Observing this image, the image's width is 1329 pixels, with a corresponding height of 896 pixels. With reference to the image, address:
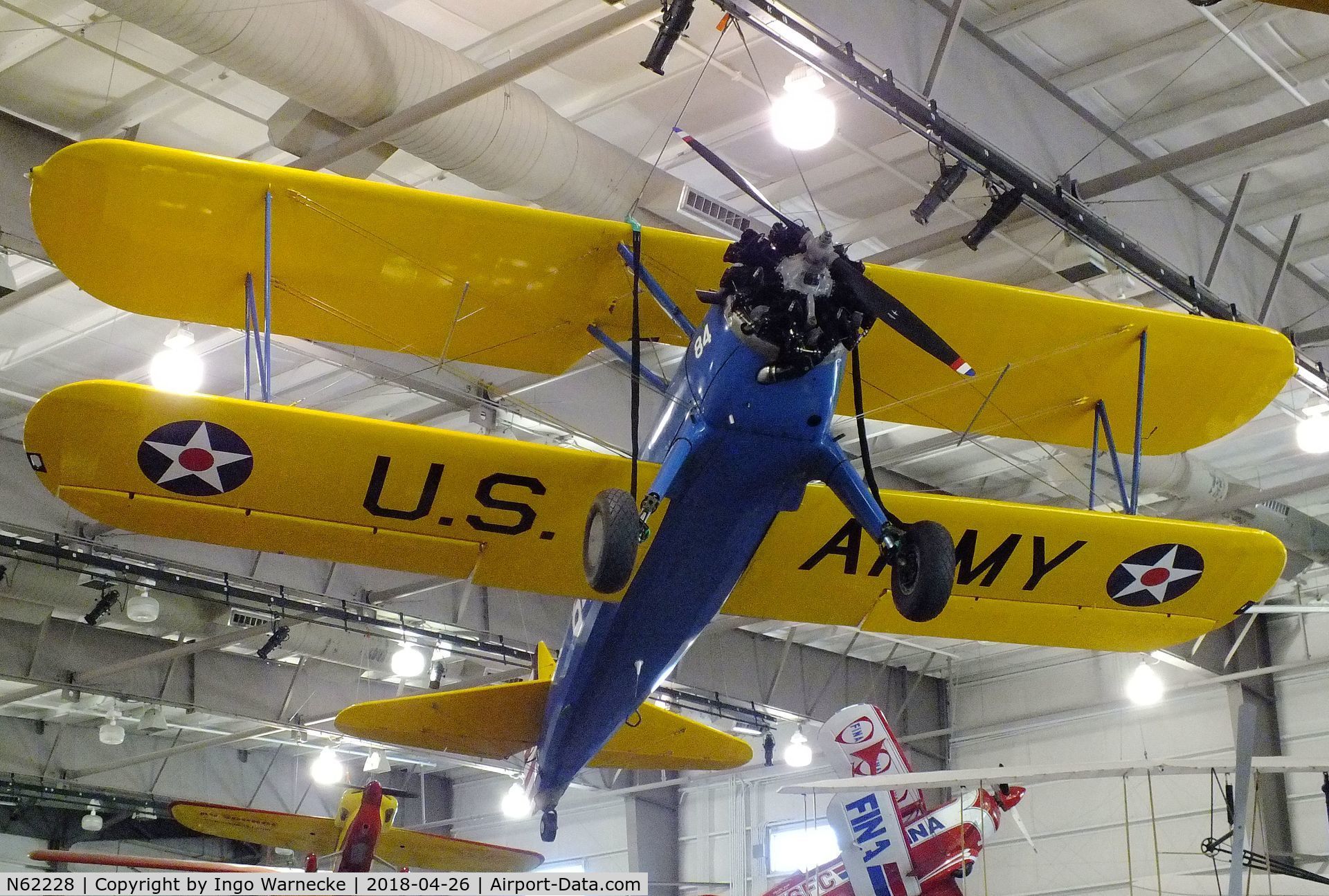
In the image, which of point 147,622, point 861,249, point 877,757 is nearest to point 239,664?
point 147,622

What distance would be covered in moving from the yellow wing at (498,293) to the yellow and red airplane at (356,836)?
24.1 feet

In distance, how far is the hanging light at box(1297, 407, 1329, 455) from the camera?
947cm

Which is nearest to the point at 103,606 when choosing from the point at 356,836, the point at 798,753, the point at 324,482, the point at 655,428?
the point at 356,836

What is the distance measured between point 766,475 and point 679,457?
375 millimetres

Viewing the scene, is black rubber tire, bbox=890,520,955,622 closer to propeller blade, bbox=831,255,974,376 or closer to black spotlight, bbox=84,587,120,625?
propeller blade, bbox=831,255,974,376

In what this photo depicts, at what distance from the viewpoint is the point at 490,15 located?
7848 mm

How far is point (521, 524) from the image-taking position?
6008 mm

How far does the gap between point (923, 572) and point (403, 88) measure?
4076 mm

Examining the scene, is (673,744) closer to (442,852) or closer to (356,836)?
(356,836)

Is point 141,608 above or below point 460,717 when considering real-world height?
above

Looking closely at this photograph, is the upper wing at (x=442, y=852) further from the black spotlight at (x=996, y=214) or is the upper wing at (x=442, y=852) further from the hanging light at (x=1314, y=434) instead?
the black spotlight at (x=996, y=214)

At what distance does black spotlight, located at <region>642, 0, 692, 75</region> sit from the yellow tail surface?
4455mm

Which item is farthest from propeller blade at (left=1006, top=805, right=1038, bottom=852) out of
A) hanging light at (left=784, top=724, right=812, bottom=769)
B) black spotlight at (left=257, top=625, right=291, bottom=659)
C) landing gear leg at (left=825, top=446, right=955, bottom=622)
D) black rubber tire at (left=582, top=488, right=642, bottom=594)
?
black spotlight at (left=257, top=625, right=291, bottom=659)

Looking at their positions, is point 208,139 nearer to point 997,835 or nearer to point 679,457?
point 679,457
